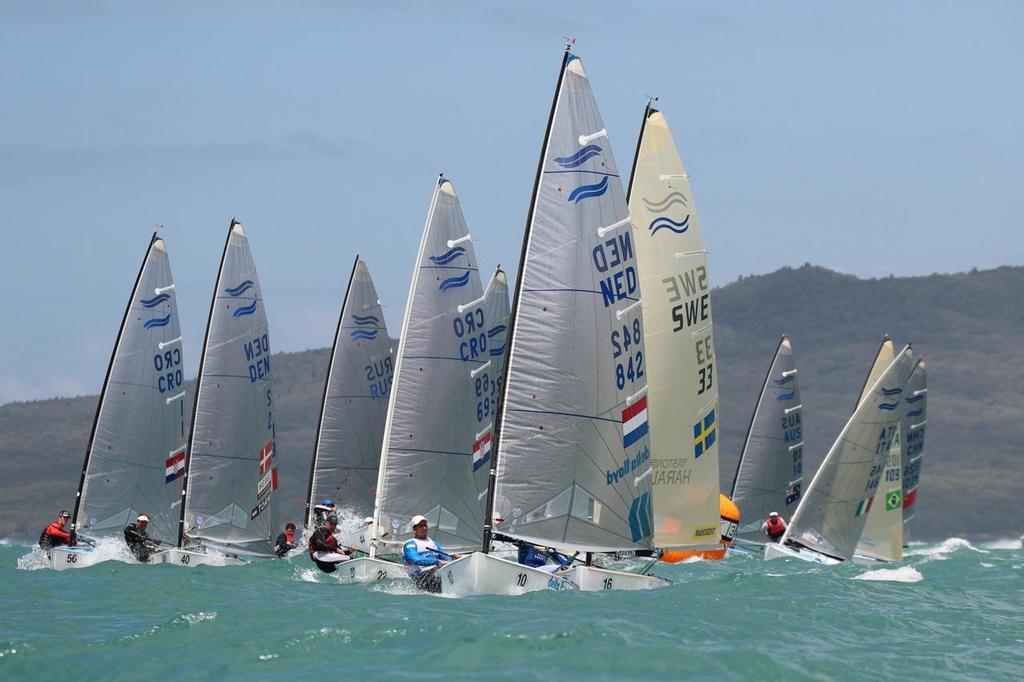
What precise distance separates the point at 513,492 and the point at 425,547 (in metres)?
1.76

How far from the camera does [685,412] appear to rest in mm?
29328

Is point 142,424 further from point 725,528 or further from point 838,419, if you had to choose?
point 838,419

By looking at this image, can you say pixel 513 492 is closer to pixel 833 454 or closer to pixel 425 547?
pixel 425 547

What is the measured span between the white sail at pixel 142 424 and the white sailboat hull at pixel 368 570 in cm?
956

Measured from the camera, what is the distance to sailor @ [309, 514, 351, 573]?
1142 inches

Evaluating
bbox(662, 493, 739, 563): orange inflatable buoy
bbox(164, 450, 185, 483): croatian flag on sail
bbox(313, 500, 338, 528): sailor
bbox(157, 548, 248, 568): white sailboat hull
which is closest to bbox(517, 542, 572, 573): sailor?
A: bbox(313, 500, 338, 528): sailor

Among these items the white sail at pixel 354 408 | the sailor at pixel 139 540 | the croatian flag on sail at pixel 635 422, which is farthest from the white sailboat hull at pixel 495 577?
the white sail at pixel 354 408

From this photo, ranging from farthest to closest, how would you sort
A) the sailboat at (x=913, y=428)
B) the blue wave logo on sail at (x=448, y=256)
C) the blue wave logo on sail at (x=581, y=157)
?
the sailboat at (x=913, y=428) → the blue wave logo on sail at (x=448, y=256) → the blue wave logo on sail at (x=581, y=157)

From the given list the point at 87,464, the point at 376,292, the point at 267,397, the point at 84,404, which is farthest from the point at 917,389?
the point at 84,404

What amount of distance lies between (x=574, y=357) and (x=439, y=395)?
764cm

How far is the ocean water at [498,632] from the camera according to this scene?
18812 millimetres

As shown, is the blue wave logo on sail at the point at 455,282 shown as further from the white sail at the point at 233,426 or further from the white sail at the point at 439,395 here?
the white sail at the point at 233,426

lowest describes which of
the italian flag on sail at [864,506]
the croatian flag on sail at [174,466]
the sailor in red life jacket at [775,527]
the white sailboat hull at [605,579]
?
the white sailboat hull at [605,579]

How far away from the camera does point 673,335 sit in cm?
2908
